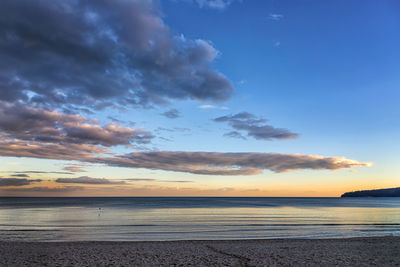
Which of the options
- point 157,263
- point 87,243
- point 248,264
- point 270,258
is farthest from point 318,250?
point 87,243

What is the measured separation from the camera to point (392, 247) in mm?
23234

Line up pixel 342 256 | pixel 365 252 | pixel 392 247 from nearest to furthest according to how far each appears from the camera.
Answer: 1. pixel 342 256
2. pixel 365 252
3. pixel 392 247

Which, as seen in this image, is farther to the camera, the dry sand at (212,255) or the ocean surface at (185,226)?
the ocean surface at (185,226)

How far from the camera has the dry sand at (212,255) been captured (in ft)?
56.6

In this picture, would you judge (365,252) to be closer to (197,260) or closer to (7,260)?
(197,260)

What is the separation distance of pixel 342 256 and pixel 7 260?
22.7 m

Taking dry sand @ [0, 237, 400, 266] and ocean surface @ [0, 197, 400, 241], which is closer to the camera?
dry sand @ [0, 237, 400, 266]

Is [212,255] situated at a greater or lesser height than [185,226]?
greater

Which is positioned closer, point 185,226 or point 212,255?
point 212,255

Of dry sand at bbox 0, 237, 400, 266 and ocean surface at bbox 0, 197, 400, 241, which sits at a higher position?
dry sand at bbox 0, 237, 400, 266

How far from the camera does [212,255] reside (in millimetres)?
19703

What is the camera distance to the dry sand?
17.3 metres

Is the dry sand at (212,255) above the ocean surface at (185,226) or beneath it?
above

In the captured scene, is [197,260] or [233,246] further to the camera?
[233,246]
